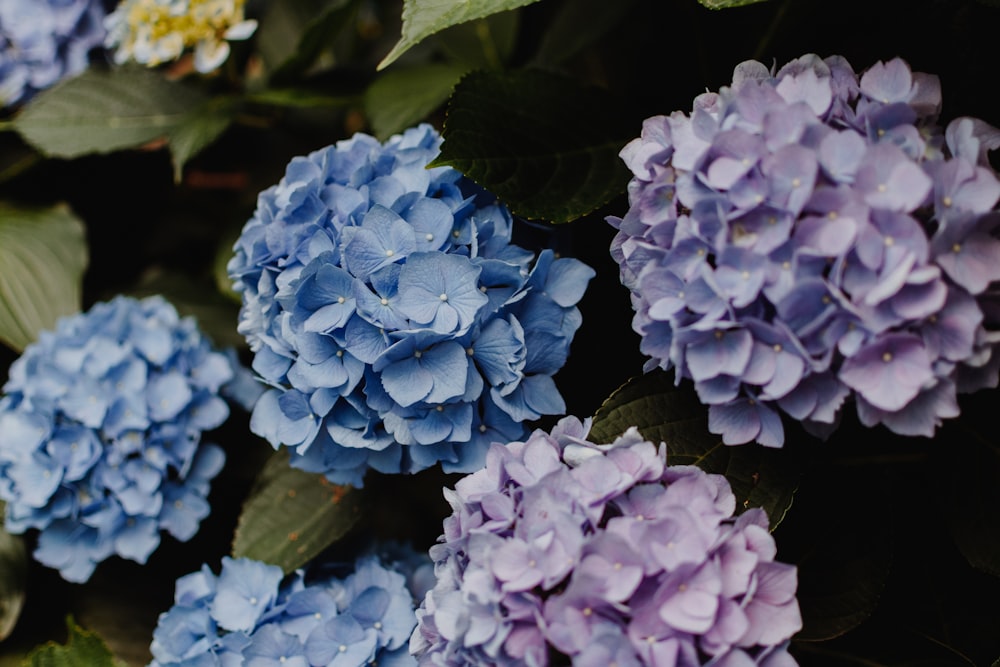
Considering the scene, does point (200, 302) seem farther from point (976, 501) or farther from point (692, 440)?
point (976, 501)

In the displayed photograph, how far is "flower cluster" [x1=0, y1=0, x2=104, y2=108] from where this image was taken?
1.49 m

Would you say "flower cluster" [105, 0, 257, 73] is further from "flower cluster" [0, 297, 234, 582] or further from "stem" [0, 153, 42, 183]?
"flower cluster" [0, 297, 234, 582]

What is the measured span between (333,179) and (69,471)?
0.52 metres

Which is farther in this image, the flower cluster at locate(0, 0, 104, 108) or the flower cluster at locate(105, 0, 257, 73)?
the flower cluster at locate(0, 0, 104, 108)

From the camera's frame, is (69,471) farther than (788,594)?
Yes

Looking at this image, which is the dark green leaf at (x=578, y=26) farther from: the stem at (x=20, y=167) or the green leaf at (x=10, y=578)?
the green leaf at (x=10, y=578)

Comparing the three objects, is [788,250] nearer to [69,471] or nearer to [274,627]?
[274,627]

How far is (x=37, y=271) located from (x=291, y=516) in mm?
630

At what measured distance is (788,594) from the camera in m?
0.77

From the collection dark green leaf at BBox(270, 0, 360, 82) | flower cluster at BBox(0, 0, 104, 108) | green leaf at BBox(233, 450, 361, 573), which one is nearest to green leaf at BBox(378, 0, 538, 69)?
dark green leaf at BBox(270, 0, 360, 82)

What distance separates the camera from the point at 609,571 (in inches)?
28.7

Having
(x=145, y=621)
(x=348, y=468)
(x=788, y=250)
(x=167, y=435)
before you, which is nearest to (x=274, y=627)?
(x=348, y=468)

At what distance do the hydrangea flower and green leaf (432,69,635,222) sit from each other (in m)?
0.03

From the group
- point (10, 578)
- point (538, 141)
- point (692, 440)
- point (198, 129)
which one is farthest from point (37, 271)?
point (692, 440)
